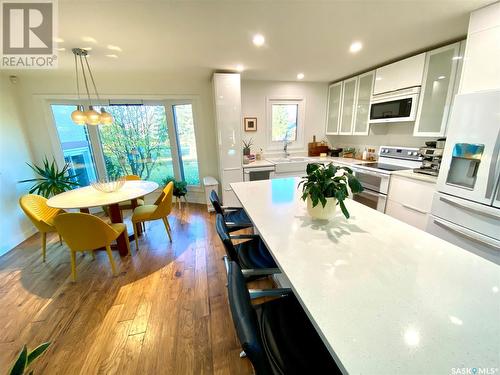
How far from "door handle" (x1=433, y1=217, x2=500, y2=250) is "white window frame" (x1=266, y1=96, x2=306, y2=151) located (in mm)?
2822

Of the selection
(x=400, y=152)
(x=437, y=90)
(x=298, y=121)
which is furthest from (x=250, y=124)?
(x=437, y=90)

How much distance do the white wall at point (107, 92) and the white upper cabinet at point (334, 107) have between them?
249cm

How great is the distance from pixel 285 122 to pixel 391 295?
4.04 meters

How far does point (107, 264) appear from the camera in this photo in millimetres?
2404

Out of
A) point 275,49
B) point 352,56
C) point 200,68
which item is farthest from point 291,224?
point 200,68

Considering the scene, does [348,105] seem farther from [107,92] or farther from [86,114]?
[107,92]

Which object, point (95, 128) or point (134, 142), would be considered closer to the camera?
point (95, 128)

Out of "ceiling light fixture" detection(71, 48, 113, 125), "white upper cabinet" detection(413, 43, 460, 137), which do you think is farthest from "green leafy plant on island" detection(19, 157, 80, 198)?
"white upper cabinet" detection(413, 43, 460, 137)

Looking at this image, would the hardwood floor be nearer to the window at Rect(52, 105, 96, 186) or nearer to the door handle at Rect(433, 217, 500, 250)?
the window at Rect(52, 105, 96, 186)

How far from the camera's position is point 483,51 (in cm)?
172

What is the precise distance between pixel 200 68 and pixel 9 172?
10.3 ft

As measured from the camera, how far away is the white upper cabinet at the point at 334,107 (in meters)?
4.02

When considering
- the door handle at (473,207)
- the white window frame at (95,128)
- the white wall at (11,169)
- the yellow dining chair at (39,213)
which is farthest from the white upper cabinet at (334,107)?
the white wall at (11,169)

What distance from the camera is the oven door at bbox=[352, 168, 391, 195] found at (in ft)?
9.16
